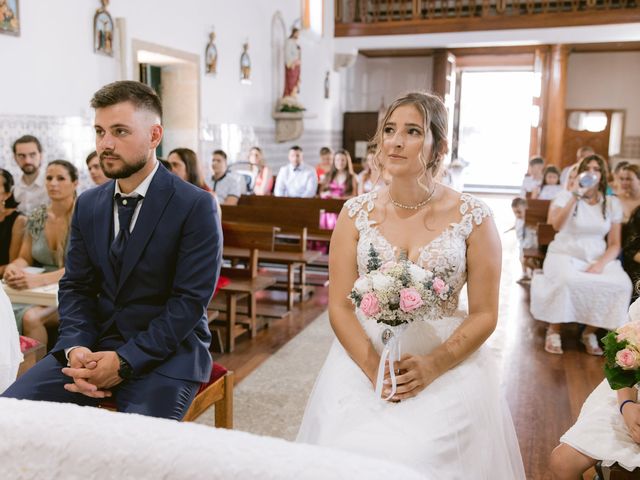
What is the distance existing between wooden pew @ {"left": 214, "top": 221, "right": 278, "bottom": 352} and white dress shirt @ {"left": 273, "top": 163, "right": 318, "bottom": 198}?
12.8ft

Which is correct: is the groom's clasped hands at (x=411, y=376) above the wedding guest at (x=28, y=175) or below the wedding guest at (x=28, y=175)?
below

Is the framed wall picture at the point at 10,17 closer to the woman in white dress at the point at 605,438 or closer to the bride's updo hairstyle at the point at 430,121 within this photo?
the bride's updo hairstyle at the point at 430,121

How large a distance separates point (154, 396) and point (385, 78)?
1529cm

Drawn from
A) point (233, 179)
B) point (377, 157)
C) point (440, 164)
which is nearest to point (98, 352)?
point (377, 157)

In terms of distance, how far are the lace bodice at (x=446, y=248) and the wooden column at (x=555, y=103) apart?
41.9 feet

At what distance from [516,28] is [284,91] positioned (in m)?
4.48

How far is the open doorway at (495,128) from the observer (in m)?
19.3

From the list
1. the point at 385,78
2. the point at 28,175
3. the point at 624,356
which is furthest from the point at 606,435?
the point at 385,78

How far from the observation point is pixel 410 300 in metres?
1.89

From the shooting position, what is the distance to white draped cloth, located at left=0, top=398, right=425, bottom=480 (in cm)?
110

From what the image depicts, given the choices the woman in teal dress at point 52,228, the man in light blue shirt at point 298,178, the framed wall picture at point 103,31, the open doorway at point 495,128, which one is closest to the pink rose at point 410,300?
the woman in teal dress at point 52,228

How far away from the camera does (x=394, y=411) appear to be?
1963mm

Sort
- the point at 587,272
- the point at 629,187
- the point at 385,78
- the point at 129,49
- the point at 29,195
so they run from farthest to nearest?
the point at 385,78 < the point at 129,49 < the point at 29,195 < the point at 629,187 < the point at 587,272

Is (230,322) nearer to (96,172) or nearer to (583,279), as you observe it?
(96,172)
